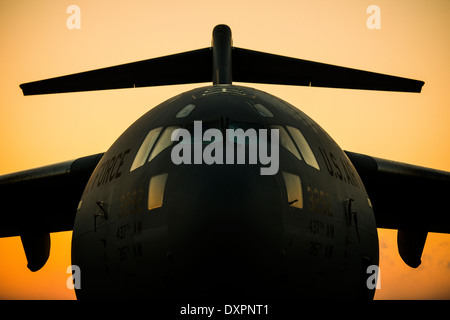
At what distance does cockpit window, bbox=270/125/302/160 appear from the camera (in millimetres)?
4074

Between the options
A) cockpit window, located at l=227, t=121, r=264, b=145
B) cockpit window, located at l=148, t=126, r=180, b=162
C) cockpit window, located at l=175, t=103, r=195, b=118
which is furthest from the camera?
cockpit window, located at l=175, t=103, r=195, b=118

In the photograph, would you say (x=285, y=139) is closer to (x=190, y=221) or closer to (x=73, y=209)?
(x=190, y=221)

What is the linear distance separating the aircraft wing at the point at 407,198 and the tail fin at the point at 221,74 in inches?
54.6

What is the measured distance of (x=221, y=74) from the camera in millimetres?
8867

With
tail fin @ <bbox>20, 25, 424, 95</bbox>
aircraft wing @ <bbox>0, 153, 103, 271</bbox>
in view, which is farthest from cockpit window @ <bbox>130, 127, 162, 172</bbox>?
tail fin @ <bbox>20, 25, 424, 95</bbox>

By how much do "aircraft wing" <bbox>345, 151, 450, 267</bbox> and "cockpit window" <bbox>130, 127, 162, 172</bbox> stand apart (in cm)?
483

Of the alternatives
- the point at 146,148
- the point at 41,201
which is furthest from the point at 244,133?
the point at 41,201

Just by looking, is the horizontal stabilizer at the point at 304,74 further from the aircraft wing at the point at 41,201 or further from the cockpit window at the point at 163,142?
the cockpit window at the point at 163,142

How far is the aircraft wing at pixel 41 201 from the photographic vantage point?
28.5ft

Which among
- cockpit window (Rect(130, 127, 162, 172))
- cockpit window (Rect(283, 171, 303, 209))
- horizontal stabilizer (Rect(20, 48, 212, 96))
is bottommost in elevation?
cockpit window (Rect(283, 171, 303, 209))

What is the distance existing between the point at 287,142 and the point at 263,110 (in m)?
0.54

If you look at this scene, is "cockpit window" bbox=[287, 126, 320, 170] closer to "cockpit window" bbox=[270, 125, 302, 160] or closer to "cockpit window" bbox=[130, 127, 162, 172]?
"cockpit window" bbox=[270, 125, 302, 160]
